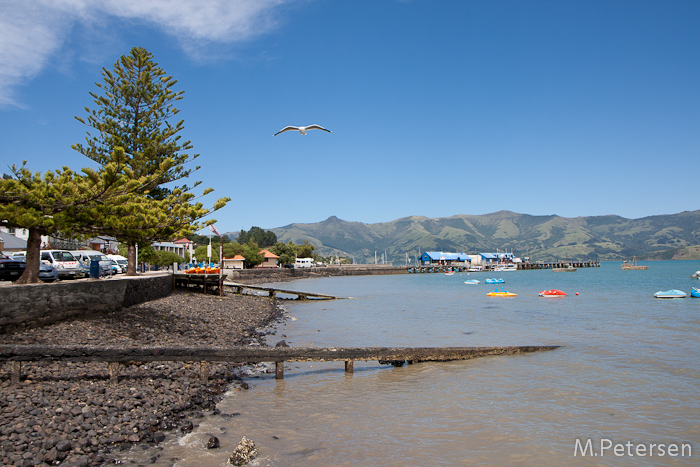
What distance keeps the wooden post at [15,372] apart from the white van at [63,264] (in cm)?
1518

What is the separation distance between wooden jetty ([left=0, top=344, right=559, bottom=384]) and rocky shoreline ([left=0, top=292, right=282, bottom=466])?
345 mm

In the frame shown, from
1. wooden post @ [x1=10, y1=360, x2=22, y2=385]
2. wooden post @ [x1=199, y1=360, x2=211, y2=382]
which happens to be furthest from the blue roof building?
wooden post @ [x1=10, y1=360, x2=22, y2=385]

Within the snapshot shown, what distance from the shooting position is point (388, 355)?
11.6m

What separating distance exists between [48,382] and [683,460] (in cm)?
1058

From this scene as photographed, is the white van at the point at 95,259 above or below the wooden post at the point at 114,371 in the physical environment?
above

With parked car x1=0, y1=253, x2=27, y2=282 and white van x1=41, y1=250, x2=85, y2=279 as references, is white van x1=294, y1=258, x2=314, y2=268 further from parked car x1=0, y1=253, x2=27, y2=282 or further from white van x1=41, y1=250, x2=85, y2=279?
parked car x1=0, y1=253, x2=27, y2=282

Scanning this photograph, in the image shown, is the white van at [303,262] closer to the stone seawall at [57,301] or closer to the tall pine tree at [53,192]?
the stone seawall at [57,301]

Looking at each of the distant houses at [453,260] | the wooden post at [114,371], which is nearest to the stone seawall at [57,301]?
the wooden post at [114,371]

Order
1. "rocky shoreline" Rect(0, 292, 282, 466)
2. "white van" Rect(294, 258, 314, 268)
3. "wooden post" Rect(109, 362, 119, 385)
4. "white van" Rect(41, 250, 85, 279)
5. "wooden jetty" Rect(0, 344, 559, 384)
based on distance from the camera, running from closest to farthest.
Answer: "rocky shoreline" Rect(0, 292, 282, 466) → "wooden jetty" Rect(0, 344, 559, 384) → "wooden post" Rect(109, 362, 119, 385) → "white van" Rect(41, 250, 85, 279) → "white van" Rect(294, 258, 314, 268)

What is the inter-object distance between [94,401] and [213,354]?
8.47 ft

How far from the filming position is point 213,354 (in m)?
9.80

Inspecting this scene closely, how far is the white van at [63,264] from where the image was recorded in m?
22.0

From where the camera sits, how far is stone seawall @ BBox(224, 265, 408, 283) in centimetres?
7481

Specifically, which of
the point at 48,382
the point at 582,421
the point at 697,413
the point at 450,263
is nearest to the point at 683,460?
the point at 582,421
